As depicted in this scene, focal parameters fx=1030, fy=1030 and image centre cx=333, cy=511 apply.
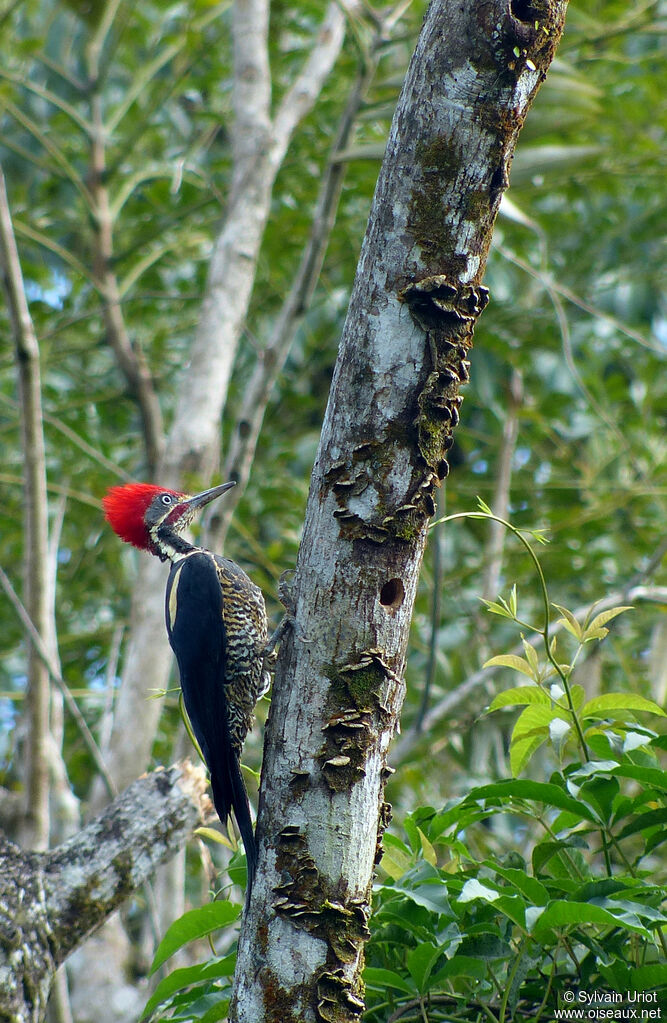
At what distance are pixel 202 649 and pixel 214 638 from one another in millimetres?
46

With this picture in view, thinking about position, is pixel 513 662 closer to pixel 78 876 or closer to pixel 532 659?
pixel 532 659

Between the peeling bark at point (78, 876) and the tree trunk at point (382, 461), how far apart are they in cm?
73

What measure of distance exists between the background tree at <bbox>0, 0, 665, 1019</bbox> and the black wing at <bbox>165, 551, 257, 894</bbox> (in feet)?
3.90

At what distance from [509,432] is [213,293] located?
1786 mm

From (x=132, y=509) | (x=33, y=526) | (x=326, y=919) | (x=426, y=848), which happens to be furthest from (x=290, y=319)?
(x=326, y=919)

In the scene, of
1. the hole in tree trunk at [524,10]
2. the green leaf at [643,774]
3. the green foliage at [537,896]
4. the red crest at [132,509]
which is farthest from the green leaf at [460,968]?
the red crest at [132,509]

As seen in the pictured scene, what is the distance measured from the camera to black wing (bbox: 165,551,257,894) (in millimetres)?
2710

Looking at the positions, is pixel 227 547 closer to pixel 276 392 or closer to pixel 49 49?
pixel 276 392

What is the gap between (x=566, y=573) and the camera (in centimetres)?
550

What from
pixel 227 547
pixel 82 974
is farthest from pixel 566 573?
pixel 82 974

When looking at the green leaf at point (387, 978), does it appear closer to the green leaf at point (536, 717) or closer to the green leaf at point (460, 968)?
the green leaf at point (460, 968)

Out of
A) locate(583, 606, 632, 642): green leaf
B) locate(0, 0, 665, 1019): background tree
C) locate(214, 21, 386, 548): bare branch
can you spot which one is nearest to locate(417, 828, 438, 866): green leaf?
locate(583, 606, 632, 642): green leaf

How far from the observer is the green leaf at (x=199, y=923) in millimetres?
Answer: 1835

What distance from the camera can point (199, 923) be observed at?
185 cm
